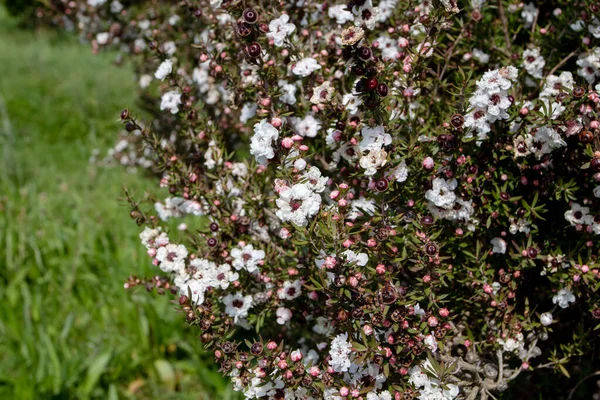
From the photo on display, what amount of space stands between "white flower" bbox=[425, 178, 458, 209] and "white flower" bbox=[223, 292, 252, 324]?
787 millimetres

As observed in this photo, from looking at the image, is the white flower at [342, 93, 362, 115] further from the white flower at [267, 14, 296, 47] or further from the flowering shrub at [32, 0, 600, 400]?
the white flower at [267, 14, 296, 47]

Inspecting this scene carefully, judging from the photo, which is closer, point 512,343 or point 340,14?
point 512,343

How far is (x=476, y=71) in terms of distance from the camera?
8.55 ft

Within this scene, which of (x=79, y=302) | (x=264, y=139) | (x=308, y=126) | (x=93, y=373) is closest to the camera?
(x=264, y=139)

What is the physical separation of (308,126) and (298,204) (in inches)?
24.2

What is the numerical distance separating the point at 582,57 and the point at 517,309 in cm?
104

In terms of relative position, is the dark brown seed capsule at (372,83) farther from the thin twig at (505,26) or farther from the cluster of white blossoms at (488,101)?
the thin twig at (505,26)

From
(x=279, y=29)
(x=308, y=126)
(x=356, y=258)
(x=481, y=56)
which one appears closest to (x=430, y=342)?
(x=356, y=258)

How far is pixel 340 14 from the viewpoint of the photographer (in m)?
2.33

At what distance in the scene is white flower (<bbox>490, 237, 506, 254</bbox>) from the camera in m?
2.15

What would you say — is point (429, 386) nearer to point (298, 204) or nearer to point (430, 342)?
point (430, 342)

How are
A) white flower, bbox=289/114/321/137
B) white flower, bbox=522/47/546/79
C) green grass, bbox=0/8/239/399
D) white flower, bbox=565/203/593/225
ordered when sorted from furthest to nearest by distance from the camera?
green grass, bbox=0/8/239/399 → white flower, bbox=522/47/546/79 → white flower, bbox=289/114/321/137 → white flower, bbox=565/203/593/225

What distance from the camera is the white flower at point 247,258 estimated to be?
2170mm

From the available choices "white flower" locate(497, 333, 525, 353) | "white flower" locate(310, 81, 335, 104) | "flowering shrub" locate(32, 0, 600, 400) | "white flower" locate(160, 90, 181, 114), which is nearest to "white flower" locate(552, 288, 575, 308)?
"flowering shrub" locate(32, 0, 600, 400)
